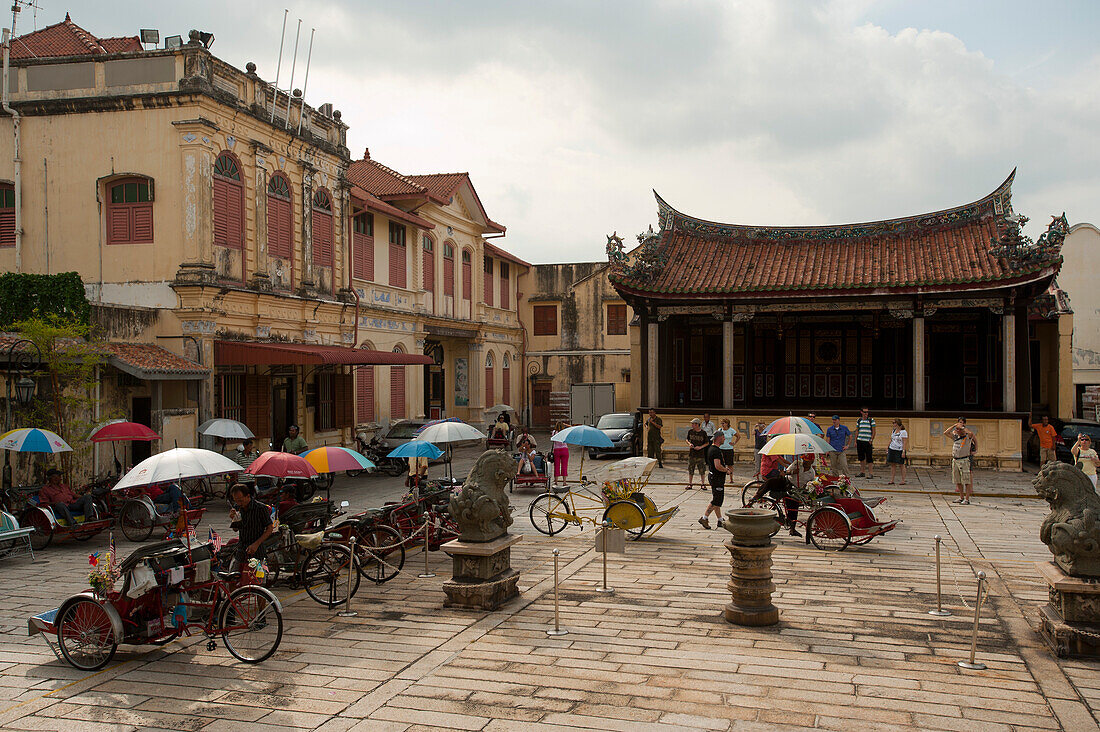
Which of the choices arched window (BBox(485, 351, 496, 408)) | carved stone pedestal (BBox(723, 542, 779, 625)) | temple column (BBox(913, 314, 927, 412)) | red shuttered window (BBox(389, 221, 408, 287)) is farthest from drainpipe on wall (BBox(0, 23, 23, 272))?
temple column (BBox(913, 314, 927, 412))

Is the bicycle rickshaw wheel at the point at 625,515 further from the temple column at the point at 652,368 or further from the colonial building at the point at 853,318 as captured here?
the temple column at the point at 652,368

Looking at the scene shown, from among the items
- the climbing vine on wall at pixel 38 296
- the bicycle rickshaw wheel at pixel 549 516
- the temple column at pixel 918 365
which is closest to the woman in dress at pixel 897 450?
the temple column at pixel 918 365

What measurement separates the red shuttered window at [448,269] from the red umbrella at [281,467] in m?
22.2

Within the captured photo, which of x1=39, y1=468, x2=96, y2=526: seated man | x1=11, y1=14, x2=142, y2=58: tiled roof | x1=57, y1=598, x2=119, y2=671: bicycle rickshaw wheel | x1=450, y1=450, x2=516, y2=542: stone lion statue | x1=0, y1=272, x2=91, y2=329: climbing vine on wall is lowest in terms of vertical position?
x1=57, y1=598, x2=119, y2=671: bicycle rickshaw wheel

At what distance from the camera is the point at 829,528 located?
12.0 metres

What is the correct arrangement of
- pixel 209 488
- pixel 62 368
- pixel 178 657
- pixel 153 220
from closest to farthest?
1. pixel 178 657
2. pixel 62 368
3. pixel 209 488
4. pixel 153 220

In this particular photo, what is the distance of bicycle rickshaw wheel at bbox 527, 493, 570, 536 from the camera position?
13.3 m

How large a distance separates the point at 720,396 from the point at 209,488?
15345 mm

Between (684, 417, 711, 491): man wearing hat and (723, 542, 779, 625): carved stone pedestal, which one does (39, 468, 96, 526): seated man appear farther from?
(684, 417, 711, 491): man wearing hat

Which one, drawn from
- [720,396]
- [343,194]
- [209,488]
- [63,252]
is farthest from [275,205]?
[720,396]

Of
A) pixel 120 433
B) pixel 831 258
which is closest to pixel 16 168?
pixel 120 433

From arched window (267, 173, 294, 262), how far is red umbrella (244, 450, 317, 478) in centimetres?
1220

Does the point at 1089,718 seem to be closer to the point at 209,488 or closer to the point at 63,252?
the point at 209,488

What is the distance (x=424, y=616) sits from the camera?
29.6 feet
